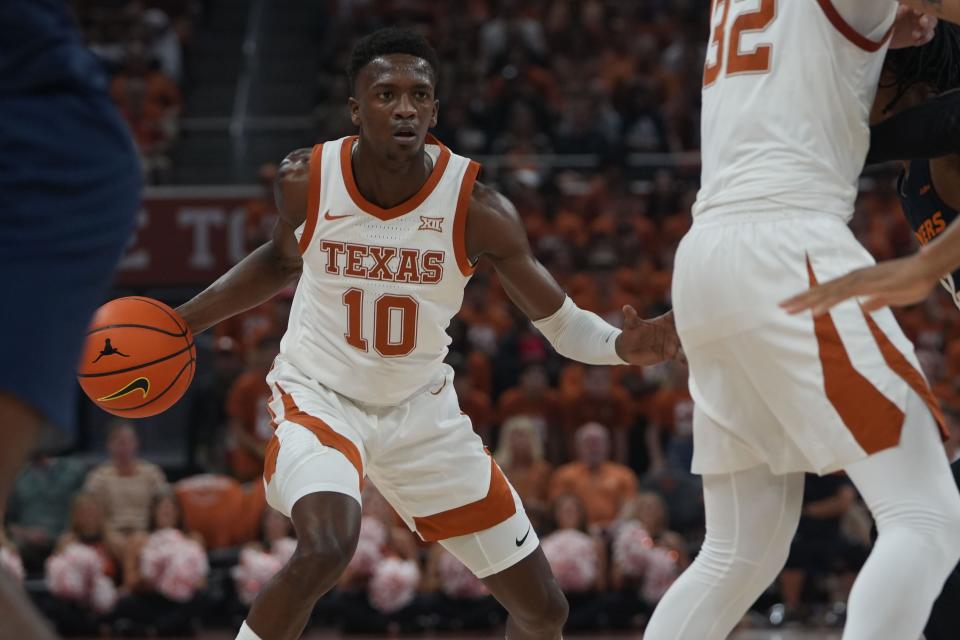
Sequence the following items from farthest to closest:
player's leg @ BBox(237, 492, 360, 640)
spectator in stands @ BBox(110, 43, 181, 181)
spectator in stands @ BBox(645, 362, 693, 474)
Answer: spectator in stands @ BBox(110, 43, 181, 181)
spectator in stands @ BBox(645, 362, 693, 474)
player's leg @ BBox(237, 492, 360, 640)

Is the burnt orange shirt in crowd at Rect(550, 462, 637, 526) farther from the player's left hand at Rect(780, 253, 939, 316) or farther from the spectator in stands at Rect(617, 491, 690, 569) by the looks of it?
the player's left hand at Rect(780, 253, 939, 316)

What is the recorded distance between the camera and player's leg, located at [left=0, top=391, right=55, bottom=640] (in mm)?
2295

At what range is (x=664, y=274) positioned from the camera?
12734mm

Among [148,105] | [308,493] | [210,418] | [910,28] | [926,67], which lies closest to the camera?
[910,28]

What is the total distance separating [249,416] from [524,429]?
7.77 feet

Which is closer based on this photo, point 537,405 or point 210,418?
point 537,405

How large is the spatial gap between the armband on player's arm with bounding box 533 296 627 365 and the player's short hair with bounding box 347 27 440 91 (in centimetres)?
97

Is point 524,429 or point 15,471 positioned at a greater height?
point 15,471

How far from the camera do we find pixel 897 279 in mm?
3154

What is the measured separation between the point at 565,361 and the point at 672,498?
2.31 m

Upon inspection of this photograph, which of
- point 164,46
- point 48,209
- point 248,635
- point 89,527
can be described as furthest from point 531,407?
point 48,209

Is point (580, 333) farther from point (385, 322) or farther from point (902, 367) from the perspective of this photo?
point (902, 367)

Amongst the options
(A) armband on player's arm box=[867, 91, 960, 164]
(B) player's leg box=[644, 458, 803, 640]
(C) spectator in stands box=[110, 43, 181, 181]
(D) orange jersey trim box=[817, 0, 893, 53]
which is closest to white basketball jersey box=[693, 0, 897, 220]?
(D) orange jersey trim box=[817, 0, 893, 53]

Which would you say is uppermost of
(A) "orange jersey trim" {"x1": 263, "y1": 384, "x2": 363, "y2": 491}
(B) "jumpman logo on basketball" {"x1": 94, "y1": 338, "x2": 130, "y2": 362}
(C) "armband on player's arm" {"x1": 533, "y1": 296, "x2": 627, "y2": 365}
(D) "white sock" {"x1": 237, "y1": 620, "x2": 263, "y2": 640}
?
(C) "armband on player's arm" {"x1": 533, "y1": 296, "x2": 627, "y2": 365}
